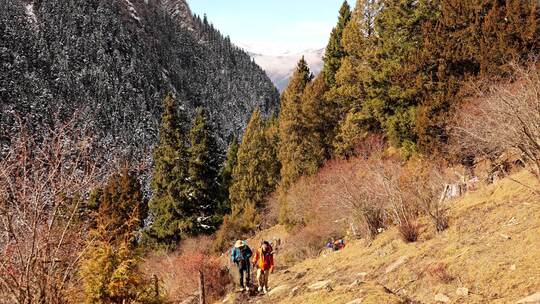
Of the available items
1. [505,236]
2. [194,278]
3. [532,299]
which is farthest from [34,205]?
[194,278]

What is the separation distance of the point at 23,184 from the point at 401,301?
5.39 meters

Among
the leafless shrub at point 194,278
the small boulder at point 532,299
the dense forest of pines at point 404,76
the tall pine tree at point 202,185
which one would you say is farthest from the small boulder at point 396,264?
the tall pine tree at point 202,185

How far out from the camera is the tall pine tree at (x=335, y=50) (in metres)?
37.7

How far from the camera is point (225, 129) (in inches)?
5807

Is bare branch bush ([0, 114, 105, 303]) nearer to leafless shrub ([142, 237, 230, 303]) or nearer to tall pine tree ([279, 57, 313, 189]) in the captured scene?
leafless shrub ([142, 237, 230, 303])

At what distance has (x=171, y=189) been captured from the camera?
123 ft

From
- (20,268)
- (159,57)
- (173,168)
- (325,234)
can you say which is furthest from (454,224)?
(159,57)

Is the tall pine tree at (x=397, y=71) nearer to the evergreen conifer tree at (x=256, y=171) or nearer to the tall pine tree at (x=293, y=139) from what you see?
the tall pine tree at (x=293, y=139)

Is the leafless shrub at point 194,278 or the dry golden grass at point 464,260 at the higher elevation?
the dry golden grass at point 464,260

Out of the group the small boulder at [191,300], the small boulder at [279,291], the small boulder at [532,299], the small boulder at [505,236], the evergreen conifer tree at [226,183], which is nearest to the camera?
the small boulder at [532,299]

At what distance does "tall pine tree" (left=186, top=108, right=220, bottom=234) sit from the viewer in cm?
3772

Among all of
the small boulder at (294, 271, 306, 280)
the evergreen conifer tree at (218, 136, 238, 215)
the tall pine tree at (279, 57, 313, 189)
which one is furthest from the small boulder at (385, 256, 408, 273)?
the evergreen conifer tree at (218, 136, 238, 215)

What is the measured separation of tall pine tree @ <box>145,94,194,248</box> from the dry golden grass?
23.2 meters

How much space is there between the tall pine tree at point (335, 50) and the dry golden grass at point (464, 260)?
24077mm
